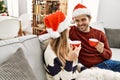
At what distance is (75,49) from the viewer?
1.34m

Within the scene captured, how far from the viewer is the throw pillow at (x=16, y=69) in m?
0.98

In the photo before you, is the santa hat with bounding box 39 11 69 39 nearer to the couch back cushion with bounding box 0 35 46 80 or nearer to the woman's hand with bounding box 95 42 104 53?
the couch back cushion with bounding box 0 35 46 80

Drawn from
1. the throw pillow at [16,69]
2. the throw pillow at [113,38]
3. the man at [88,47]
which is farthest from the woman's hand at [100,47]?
the throw pillow at [113,38]

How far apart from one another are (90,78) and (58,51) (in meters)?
0.36

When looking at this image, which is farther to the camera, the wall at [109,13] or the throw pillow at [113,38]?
the wall at [109,13]

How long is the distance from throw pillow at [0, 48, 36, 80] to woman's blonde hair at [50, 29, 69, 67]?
289 millimetres

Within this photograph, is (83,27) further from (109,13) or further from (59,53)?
(109,13)

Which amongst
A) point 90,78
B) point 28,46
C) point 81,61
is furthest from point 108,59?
point 28,46

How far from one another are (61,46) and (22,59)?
360mm

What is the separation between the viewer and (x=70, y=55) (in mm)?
1299

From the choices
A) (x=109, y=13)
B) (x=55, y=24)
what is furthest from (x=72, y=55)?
(x=109, y=13)

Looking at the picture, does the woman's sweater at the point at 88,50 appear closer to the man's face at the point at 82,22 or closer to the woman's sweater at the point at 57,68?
the man's face at the point at 82,22

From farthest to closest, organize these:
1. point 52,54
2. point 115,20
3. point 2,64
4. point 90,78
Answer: point 115,20, point 90,78, point 52,54, point 2,64

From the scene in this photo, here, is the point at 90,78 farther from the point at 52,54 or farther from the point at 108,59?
the point at 108,59
